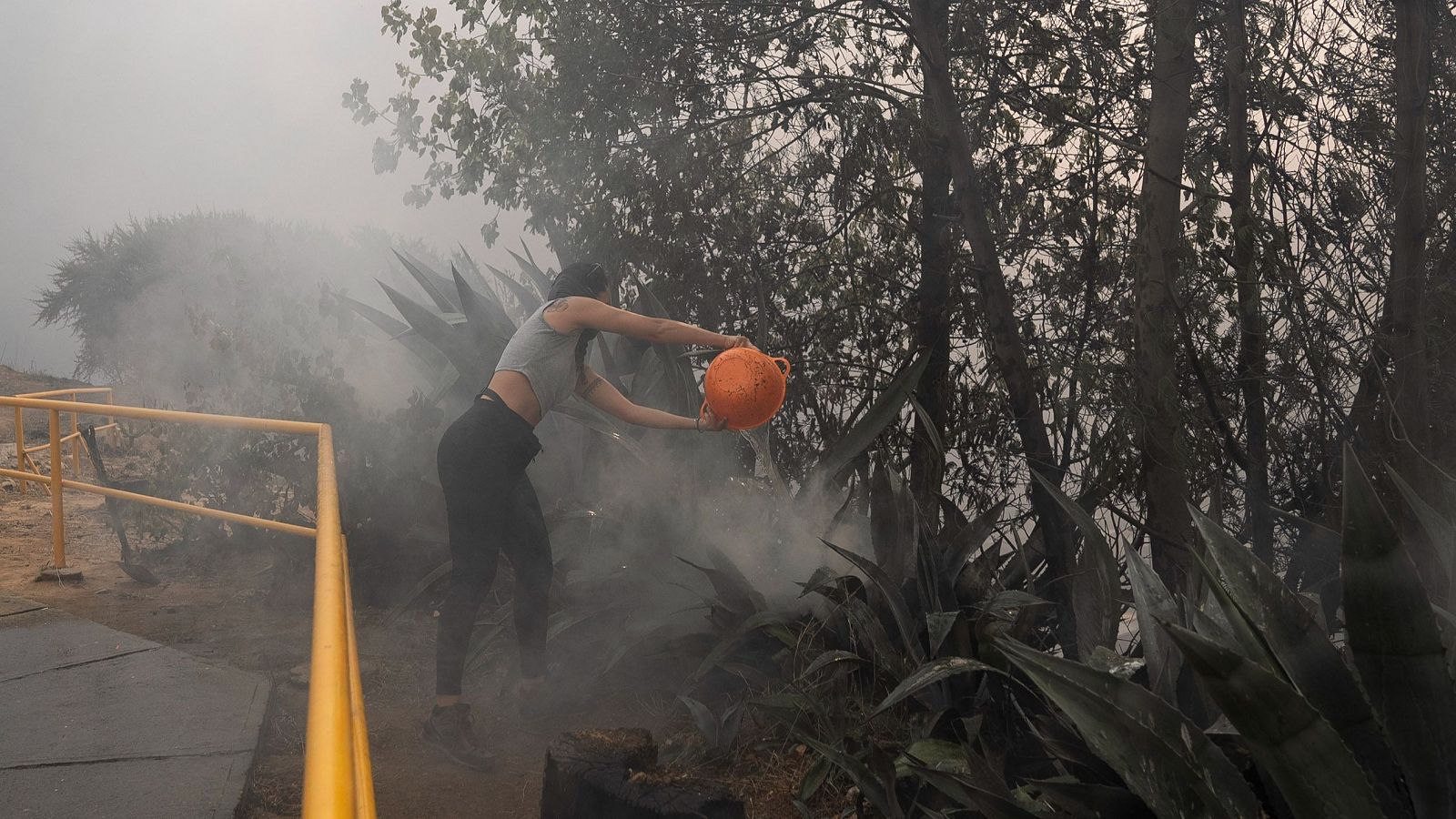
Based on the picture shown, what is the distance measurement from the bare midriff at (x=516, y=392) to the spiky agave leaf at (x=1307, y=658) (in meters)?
2.63

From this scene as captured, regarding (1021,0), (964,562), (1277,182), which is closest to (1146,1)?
(1021,0)

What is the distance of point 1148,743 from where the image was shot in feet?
6.42

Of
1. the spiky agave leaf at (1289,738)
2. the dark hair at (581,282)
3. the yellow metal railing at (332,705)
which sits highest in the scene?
the dark hair at (581,282)

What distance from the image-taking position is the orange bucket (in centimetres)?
384

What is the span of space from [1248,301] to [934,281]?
2.05m

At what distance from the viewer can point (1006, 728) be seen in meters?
3.44

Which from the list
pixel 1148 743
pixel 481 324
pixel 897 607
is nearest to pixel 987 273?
pixel 897 607

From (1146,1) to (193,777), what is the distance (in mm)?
6019

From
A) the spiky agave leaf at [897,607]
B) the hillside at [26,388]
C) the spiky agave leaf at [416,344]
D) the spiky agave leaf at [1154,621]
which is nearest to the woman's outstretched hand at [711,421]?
the spiky agave leaf at [897,607]

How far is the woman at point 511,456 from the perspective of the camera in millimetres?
4031

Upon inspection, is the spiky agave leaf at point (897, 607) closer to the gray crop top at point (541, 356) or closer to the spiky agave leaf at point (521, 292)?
the gray crop top at point (541, 356)

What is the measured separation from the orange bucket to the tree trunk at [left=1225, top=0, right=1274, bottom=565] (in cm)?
222

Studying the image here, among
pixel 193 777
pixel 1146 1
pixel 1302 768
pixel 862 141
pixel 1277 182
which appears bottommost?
pixel 193 777

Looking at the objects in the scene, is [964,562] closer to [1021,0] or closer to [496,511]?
[496,511]
